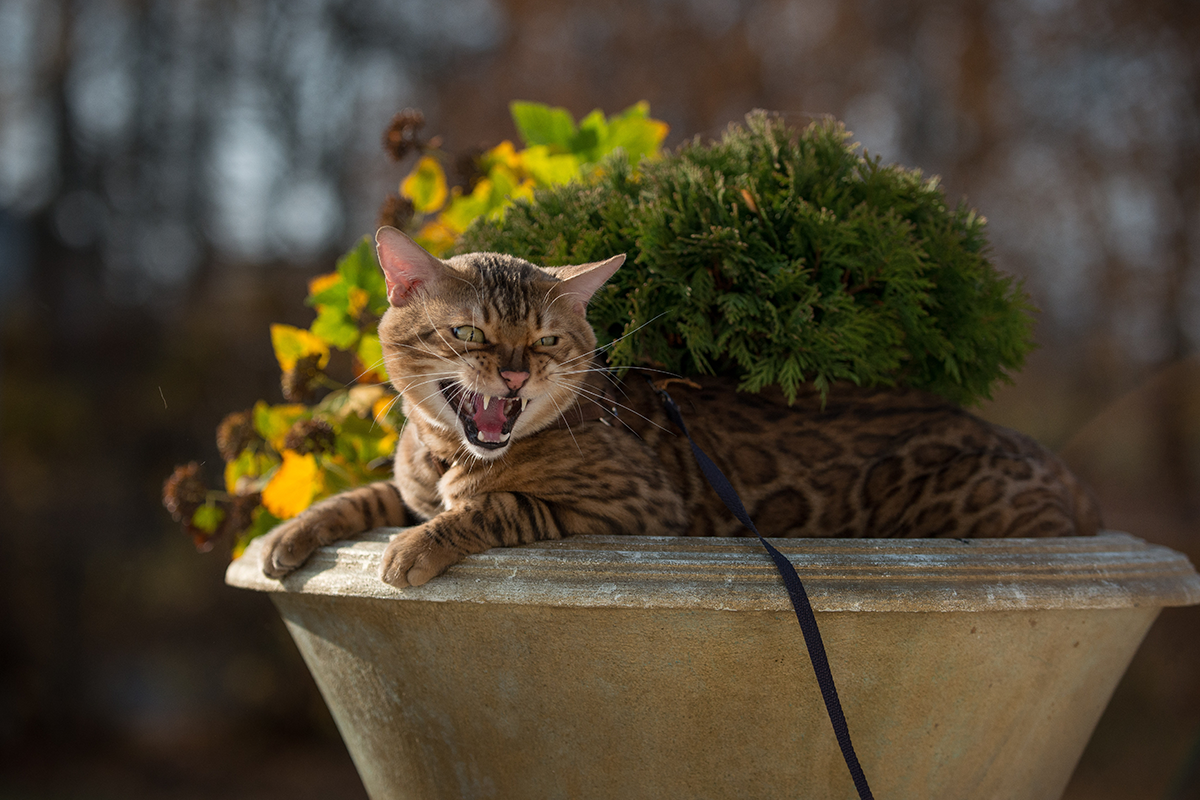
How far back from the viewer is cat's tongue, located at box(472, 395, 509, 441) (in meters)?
1.64

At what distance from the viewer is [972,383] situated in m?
2.04

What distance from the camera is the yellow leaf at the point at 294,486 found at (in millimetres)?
2189

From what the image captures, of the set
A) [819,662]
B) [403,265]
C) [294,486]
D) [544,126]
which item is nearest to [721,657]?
[819,662]

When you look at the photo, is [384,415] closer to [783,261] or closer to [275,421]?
[275,421]

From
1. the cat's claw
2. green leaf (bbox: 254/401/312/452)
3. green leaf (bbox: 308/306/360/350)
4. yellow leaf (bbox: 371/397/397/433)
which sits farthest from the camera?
green leaf (bbox: 254/401/312/452)

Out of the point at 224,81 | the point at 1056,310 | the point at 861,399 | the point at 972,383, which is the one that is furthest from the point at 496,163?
the point at 1056,310

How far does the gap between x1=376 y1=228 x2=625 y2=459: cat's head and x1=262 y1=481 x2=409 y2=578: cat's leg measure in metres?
0.24

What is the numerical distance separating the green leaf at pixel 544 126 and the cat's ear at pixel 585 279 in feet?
2.95

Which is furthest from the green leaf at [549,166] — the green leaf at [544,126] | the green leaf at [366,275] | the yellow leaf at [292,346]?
the yellow leaf at [292,346]

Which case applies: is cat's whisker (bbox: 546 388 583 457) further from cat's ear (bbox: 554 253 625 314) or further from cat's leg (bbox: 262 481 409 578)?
cat's leg (bbox: 262 481 409 578)

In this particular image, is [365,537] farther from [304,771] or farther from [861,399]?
[304,771]

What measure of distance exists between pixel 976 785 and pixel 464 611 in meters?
0.99

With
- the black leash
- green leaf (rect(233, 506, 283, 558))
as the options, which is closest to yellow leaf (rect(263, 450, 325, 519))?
green leaf (rect(233, 506, 283, 558))

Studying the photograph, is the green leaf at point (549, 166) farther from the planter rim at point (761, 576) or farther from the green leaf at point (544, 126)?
the planter rim at point (761, 576)
